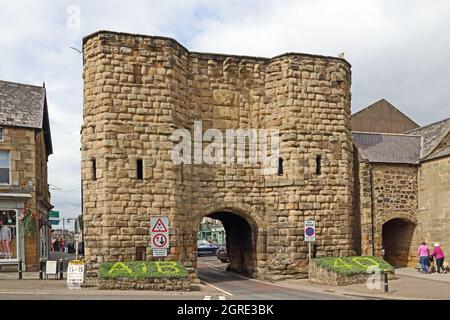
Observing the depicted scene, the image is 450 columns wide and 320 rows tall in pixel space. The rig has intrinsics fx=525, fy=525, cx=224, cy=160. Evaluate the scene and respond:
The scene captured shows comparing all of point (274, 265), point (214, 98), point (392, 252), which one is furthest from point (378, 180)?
point (214, 98)

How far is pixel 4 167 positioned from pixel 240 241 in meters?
11.5

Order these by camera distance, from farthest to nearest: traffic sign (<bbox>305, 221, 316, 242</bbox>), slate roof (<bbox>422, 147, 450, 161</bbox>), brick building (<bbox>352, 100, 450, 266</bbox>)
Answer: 1. brick building (<bbox>352, 100, 450, 266</bbox>)
2. slate roof (<bbox>422, 147, 450, 161</bbox>)
3. traffic sign (<bbox>305, 221, 316, 242</bbox>)

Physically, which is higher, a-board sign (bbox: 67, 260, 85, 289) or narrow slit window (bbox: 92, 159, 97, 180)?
narrow slit window (bbox: 92, 159, 97, 180)

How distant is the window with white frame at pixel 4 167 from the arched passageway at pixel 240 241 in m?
9.75

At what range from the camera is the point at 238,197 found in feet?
69.8

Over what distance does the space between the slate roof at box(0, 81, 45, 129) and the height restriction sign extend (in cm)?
1049

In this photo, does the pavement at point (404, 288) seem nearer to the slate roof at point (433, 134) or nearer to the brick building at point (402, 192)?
the brick building at point (402, 192)

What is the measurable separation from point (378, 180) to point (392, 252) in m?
4.53

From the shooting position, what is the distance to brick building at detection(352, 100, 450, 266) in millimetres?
23969

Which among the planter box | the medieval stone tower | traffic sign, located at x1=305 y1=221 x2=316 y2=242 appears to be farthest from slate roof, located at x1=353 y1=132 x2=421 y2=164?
the planter box

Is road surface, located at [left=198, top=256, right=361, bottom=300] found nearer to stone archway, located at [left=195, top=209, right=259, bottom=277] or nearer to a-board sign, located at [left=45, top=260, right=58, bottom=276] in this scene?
stone archway, located at [left=195, top=209, right=259, bottom=277]

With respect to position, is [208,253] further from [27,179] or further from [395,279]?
[395,279]

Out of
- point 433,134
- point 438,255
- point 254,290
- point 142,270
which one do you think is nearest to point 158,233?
point 142,270

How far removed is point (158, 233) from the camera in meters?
17.8
